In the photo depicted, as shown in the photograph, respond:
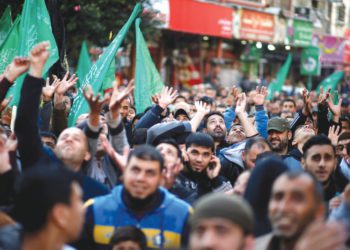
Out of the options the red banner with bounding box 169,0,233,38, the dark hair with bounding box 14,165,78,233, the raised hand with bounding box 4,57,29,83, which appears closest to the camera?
the dark hair with bounding box 14,165,78,233

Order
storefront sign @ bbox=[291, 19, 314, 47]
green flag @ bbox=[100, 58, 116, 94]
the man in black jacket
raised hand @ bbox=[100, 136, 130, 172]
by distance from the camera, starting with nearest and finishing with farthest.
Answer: the man in black jacket, raised hand @ bbox=[100, 136, 130, 172], green flag @ bbox=[100, 58, 116, 94], storefront sign @ bbox=[291, 19, 314, 47]

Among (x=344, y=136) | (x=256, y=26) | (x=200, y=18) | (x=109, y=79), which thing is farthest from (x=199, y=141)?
(x=256, y=26)

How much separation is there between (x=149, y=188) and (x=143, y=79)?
6.65 m

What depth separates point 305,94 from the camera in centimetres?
1030

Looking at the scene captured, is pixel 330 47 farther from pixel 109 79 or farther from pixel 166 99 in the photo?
pixel 166 99

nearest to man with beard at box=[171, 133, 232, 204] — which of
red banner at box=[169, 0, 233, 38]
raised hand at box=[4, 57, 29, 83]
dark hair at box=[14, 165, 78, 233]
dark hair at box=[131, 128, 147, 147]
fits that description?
dark hair at box=[131, 128, 147, 147]

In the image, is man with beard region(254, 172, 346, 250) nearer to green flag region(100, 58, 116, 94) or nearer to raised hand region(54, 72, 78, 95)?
raised hand region(54, 72, 78, 95)

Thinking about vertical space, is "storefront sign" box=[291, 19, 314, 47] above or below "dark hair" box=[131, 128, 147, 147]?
above

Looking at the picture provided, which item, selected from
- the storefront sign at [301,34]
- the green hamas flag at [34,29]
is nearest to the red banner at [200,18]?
the storefront sign at [301,34]

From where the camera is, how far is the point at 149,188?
5230mm

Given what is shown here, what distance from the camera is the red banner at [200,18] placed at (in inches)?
1060

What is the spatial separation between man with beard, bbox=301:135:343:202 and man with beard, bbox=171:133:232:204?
848 millimetres

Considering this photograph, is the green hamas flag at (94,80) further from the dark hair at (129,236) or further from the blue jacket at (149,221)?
the dark hair at (129,236)

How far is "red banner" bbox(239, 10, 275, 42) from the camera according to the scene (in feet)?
105
